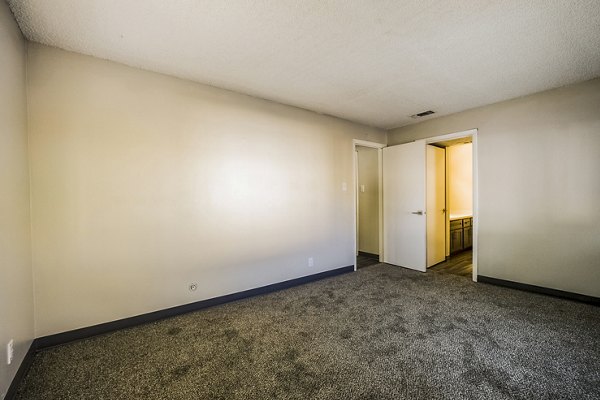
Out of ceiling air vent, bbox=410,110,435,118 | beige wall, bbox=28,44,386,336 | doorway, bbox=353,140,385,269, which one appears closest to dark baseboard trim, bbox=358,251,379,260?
doorway, bbox=353,140,385,269

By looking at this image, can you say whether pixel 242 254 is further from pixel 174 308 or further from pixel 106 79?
pixel 106 79

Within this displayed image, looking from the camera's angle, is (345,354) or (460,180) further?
(460,180)

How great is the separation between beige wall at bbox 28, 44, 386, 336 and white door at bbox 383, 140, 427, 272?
70.7 inches

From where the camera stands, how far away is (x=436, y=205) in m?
4.58

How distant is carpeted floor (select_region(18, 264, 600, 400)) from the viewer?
5.36 feet

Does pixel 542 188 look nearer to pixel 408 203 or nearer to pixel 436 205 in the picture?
pixel 436 205

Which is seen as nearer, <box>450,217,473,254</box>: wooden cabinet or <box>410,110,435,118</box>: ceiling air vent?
<box>410,110,435,118</box>: ceiling air vent

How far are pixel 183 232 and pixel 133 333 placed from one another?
3.34ft

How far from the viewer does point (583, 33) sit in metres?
2.03

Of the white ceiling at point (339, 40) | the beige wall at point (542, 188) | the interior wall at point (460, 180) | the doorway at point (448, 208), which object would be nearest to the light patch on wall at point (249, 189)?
the white ceiling at point (339, 40)

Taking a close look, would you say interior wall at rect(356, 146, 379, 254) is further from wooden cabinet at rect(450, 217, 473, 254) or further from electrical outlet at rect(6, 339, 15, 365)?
electrical outlet at rect(6, 339, 15, 365)

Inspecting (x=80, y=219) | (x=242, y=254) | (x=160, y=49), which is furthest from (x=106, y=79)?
(x=242, y=254)

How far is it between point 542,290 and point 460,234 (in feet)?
7.39

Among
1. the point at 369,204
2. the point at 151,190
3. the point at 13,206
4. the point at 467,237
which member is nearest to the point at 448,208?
the point at 467,237
